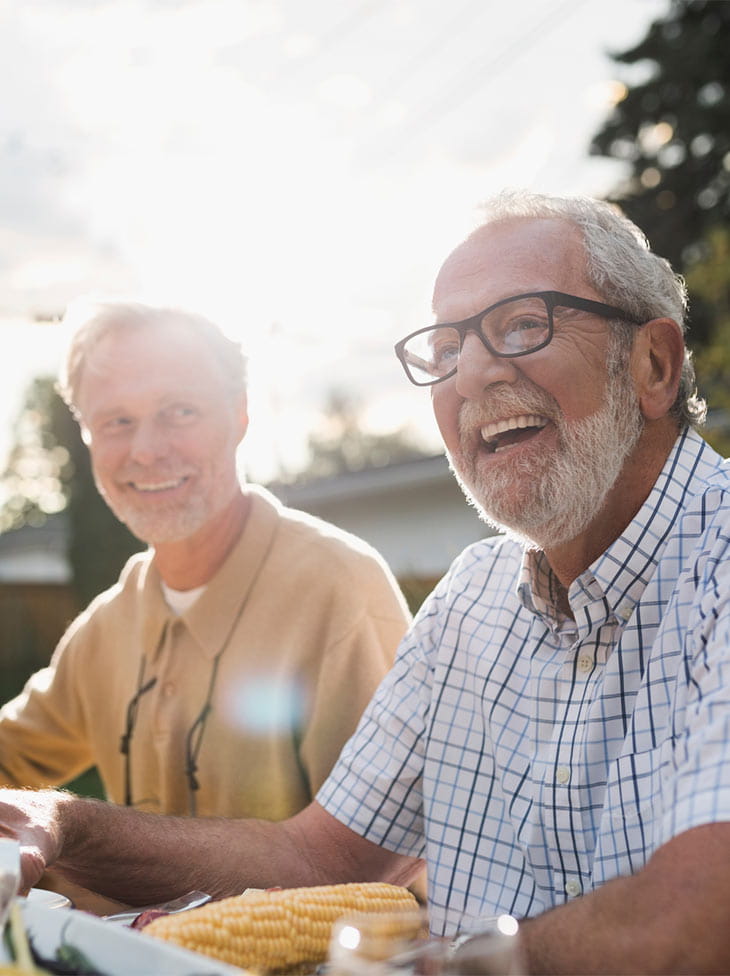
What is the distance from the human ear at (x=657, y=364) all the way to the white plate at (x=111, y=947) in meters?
1.37

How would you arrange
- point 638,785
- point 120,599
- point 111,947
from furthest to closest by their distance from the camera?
point 120,599
point 638,785
point 111,947

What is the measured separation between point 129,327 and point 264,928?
231 cm

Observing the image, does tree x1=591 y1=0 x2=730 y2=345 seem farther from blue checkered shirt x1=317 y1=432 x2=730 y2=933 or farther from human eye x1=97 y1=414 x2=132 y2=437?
blue checkered shirt x1=317 y1=432 x2=730 y2=933

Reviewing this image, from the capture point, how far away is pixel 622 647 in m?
1.74

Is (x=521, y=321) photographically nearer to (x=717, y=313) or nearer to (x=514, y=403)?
(x=514, y=403)

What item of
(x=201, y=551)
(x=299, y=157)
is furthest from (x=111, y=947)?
(x=299, y=157)

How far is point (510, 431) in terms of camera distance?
2002mm

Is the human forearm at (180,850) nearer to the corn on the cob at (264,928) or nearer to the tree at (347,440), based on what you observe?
the corn on the cob at (264,928)

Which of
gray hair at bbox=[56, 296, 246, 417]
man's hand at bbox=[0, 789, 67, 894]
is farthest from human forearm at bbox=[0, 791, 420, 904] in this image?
gray hair at bbox=[56, 296, 246, 417]

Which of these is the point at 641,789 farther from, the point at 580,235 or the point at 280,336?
the point at 280,336

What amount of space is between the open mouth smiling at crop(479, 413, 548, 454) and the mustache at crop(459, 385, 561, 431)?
0.01m

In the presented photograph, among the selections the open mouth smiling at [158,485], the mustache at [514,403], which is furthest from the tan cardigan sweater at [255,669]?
the mustache at [514,403]

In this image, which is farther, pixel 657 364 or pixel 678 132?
pixel 678 132

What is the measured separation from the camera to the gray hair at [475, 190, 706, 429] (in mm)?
2014
